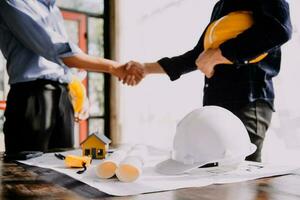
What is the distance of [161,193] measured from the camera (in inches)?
25.7

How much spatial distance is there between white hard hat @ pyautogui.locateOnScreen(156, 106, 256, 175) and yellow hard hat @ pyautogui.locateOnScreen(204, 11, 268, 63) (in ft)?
0.91

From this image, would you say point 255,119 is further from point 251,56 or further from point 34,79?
point 34,79

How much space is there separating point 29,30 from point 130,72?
62 centimetres

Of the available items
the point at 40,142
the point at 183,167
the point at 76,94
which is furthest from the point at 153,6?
the point at 183,167

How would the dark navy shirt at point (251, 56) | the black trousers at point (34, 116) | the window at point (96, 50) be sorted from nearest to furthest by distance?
1. the dark navy shirt at point (251, 56)
2. the black trousers at point (34, 116)
3. the window at point (96, 50)

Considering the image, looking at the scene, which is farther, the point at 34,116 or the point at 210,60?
the point at 34,116

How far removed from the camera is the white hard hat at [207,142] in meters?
0.80

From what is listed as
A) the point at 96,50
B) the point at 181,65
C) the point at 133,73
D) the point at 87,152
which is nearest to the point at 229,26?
the point at 181,65

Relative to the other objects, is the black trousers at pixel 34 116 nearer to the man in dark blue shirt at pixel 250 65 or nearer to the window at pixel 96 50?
the man in dark blue shirt at pixel 250 65

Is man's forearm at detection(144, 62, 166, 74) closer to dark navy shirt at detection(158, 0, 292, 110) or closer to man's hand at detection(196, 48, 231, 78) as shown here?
dark navy shirt at detection(158, 0, 292, 110)

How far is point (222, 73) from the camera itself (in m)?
1.21

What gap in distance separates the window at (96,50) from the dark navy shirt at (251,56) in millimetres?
2604

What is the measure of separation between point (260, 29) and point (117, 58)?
2.72 meters

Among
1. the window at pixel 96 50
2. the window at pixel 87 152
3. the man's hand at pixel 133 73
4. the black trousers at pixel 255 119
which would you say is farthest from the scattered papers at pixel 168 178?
the window at pixel 96 50
